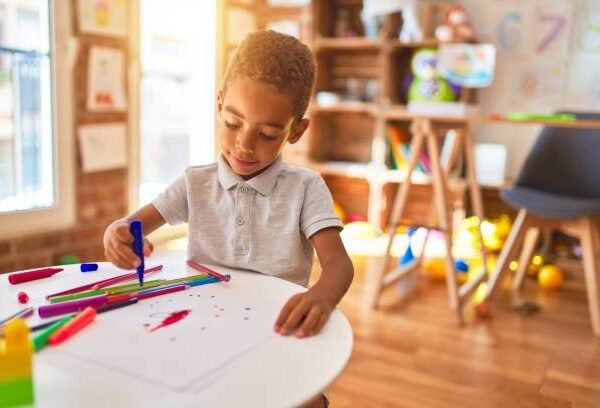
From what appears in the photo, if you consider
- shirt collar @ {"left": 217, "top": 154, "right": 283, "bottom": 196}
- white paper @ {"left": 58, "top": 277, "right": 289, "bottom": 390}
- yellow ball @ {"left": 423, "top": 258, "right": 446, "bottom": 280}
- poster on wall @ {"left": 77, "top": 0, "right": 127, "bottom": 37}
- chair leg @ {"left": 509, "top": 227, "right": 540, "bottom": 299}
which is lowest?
yellow ball @ {"left": 423, "top": 258, "right": 446, "bottom": 280}

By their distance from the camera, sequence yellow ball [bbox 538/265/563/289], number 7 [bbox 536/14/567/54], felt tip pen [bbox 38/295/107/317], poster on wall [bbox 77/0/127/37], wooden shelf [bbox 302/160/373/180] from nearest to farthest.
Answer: felt tip pen [bbox 38/295/107/317] < poster on wall [bbox 77/0/127/37] < yellow ball [bbox 538/265/563/289] < number 7 [bbox 536/14/567/54] < wooden shelf [bbox 302/160/373/180]

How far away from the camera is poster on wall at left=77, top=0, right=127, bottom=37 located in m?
2.36

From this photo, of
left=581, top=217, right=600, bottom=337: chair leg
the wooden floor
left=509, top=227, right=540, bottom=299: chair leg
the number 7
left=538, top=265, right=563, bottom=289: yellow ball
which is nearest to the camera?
the wooden floor

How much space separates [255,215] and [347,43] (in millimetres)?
2832

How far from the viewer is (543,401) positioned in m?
1.60

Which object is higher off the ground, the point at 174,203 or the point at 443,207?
the point at 174,203

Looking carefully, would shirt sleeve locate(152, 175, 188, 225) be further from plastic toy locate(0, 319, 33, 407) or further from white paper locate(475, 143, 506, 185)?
white paper locate(475, 143, 506, 185)

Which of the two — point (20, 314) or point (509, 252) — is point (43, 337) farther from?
point (509, 252)

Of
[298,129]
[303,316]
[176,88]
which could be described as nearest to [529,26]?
[176,88]

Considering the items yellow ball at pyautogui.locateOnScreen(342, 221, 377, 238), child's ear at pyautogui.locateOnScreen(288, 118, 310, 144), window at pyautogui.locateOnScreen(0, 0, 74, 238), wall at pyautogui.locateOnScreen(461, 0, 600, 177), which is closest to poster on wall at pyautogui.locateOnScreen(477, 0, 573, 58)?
wall at pyautogui.locateOnScreen(461, 0, 600, 177)

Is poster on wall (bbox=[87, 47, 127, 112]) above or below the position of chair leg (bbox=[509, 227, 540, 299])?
above

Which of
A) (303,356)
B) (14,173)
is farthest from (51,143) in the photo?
(303,356)

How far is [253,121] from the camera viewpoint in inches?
34.6

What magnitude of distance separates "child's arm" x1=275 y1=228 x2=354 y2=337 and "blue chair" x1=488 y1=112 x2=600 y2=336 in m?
1.53
